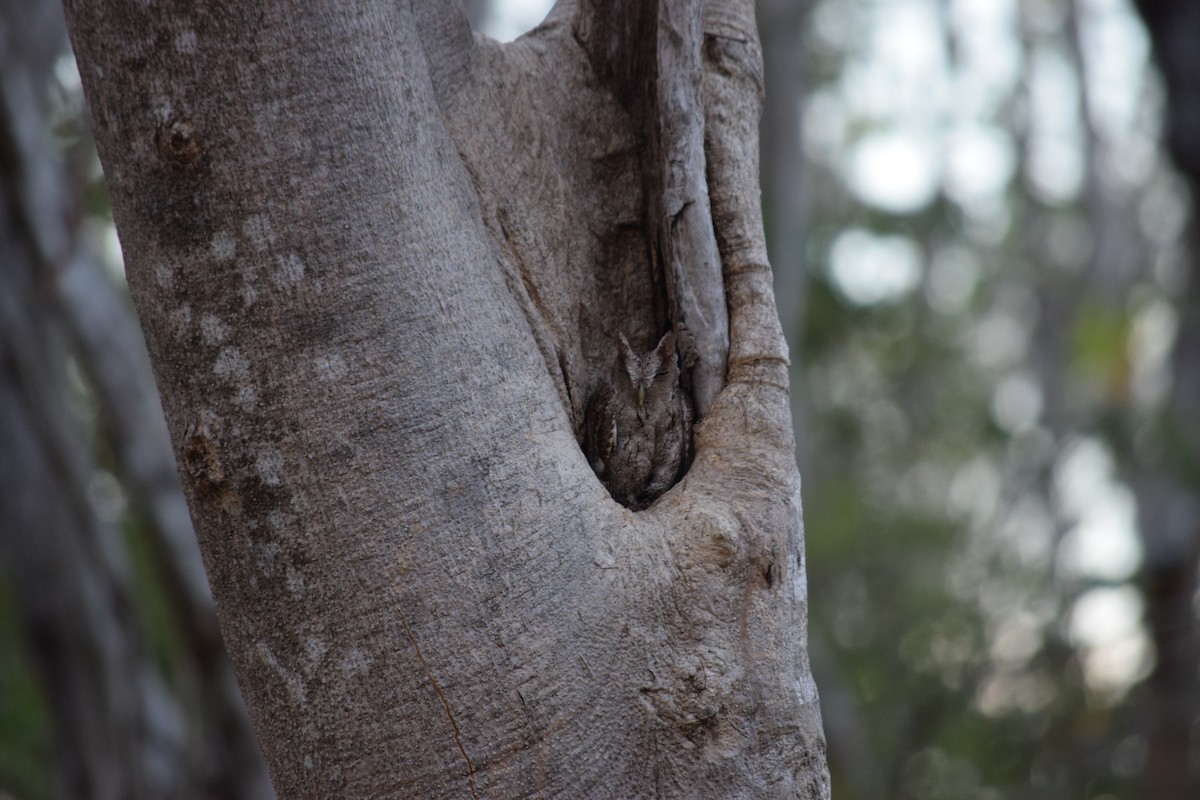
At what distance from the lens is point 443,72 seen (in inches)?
58.6

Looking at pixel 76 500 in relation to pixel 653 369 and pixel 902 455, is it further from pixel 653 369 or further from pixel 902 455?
pixel 902 455

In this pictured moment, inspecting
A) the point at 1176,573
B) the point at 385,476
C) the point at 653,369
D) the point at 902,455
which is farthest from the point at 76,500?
the point at 902,455

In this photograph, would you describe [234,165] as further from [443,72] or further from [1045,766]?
[1045,766]

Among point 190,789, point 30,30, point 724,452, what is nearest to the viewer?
point 724,452

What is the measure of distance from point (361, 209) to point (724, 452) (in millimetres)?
629

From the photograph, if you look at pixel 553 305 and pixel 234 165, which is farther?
pixel 553 305

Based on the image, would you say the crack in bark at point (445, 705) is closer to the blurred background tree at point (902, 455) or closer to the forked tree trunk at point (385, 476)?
the forked tree trunk at point (385, 476)

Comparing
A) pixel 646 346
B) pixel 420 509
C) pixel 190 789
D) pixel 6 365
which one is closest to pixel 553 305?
pixel 646 346

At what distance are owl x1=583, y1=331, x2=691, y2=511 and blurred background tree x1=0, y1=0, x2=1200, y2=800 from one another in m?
3.21

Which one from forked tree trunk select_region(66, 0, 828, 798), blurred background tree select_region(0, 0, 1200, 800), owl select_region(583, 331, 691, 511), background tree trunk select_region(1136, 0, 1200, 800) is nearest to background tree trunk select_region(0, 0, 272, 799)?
blurred background tree select_region(0, 0, 1200, 800)

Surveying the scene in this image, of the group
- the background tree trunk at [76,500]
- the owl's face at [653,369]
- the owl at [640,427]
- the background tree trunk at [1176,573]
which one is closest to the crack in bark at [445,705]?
the owl at [640,427]

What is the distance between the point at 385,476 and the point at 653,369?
1.85ft

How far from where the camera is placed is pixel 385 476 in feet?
3.77

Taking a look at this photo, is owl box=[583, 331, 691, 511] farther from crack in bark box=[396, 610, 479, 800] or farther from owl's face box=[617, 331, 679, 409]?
crack in bark box=[396, 610, 479, 800]
